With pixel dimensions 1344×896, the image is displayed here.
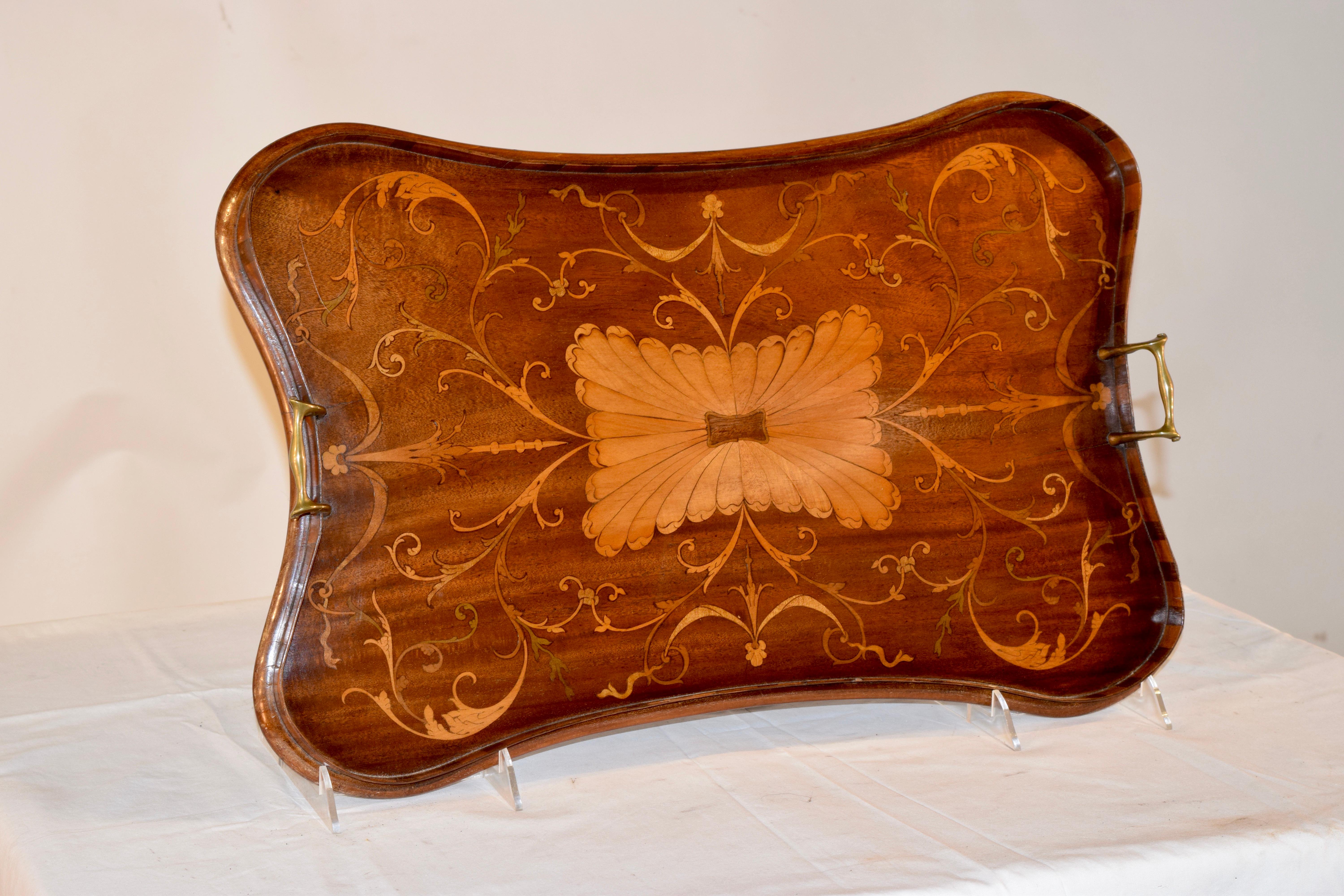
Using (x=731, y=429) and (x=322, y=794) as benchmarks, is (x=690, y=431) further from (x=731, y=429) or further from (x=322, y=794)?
(x=322, y=794)

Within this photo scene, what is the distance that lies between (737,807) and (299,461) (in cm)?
52

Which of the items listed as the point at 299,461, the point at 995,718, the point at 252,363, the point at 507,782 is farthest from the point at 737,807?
the point at 252,363

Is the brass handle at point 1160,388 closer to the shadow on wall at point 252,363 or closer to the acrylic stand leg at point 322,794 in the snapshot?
the acrylic stand leg at point 322,794

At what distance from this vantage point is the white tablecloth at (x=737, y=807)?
86cm

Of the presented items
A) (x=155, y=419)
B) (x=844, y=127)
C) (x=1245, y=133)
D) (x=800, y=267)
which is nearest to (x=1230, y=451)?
(x=1245, y=133)

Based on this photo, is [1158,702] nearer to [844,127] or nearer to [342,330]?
[342,330]

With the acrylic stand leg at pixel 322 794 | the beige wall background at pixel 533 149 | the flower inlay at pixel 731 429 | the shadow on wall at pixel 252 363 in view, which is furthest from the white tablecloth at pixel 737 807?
the shadow on wall at pixel 252 363

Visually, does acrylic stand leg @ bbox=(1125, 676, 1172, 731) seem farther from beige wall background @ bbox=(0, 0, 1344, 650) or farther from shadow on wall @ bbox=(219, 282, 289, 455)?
shadow on wall @ bbox=(219, 282, 289, 455)

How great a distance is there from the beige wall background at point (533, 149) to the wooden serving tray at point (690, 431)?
0.68 metres

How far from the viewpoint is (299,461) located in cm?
91

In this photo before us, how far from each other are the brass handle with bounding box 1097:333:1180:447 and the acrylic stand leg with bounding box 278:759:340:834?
35.0 inches

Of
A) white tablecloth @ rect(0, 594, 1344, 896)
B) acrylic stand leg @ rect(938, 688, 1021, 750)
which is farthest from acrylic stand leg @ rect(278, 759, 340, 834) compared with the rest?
acrylic stand leg @ rect(938, 688, 1021, 750)

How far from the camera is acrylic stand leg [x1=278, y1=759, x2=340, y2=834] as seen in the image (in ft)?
3.00

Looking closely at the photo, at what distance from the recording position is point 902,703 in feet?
4.03
